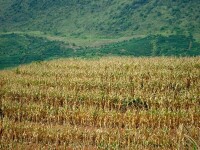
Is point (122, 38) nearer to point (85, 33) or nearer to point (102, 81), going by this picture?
point (85, 33)

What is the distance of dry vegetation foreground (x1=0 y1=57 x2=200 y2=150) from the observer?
7.76 meters

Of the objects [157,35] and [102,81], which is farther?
[157,35]

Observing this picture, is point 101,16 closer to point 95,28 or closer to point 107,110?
point 95,28

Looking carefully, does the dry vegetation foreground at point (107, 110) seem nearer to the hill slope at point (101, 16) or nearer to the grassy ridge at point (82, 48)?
the grassy ridge at point (82, 48)

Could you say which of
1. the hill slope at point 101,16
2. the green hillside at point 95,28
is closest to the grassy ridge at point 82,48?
the green hillside at point 95,28

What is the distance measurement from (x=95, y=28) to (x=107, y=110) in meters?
44.3

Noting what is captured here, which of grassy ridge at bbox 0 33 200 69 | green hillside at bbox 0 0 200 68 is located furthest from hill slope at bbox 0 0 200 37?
grassy ridge at bbox 0 33 200 69

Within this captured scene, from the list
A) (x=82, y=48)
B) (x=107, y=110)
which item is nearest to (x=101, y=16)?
(x=82, y=48)

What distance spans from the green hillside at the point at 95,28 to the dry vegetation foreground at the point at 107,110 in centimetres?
2256

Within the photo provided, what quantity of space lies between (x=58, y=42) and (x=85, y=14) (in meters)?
12.9

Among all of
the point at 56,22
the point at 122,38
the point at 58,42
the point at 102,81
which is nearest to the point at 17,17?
the point at 56,22

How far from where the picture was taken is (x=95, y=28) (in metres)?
53.9

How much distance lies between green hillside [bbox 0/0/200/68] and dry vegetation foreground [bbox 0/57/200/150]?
22560 mm

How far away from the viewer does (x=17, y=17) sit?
195ft
